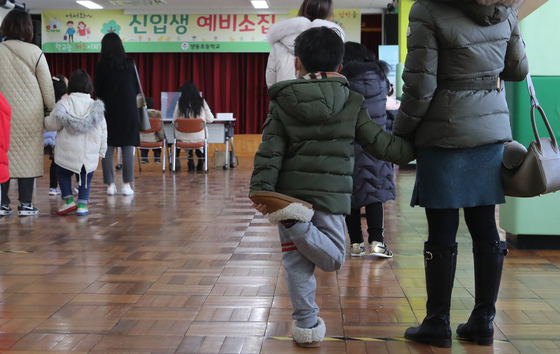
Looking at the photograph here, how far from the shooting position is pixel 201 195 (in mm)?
5254

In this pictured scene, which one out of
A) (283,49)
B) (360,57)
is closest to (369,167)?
(360,57)

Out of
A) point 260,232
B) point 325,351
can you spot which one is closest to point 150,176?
point 260,232

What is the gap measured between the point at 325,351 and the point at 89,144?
2999mm

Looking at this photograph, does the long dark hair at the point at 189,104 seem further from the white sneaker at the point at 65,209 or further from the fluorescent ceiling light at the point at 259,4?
the white sneaker at the point at 65,209

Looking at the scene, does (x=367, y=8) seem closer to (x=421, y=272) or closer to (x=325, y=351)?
(x=421, y=272)

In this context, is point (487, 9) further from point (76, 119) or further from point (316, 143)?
point (76, 119)

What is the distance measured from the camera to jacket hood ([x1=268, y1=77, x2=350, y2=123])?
1.53 meters

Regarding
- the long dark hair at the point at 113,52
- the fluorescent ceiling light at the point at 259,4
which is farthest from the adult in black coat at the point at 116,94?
the fluorescent ceiling light at the point at 259,4

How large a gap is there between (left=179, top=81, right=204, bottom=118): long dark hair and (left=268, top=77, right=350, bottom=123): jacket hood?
20.7 ft

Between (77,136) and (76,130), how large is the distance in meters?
0.06

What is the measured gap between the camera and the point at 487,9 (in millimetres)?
1448

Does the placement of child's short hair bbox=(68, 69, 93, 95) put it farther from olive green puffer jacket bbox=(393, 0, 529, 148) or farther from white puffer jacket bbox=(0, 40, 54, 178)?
olive green puffer jacket bbox=(393, 0, 529, 148)

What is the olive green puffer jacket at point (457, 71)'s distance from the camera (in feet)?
4.84

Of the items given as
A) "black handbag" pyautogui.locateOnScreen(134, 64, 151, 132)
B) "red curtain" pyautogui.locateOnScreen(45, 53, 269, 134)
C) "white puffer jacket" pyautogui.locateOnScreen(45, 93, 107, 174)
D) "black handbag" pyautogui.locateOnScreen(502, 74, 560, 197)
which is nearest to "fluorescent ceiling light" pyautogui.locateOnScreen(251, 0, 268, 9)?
"red curtain" pyautogui.locateOnScreen(45, 53, 269, 134)
